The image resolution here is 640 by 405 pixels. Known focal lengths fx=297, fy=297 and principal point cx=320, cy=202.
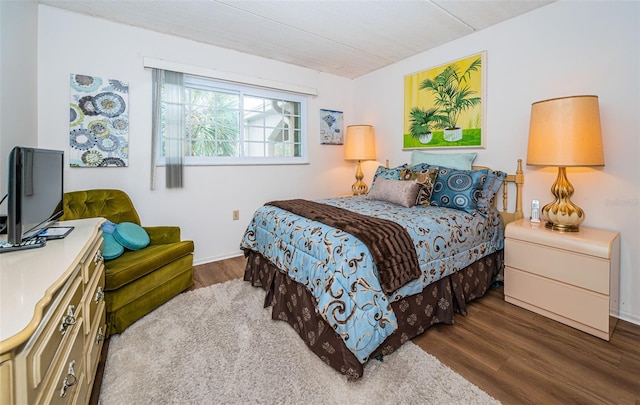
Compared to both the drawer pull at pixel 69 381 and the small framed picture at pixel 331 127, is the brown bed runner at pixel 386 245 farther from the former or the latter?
the small framed picture at pixel 331 127

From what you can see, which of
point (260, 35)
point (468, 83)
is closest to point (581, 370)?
point (468, 83)

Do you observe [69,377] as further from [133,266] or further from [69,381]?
[133,266]

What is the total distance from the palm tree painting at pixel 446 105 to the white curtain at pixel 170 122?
2.51 m

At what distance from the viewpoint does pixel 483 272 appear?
93.8 inches

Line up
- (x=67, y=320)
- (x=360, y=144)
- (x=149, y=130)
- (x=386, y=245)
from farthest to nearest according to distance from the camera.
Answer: (x=360, y=144) < (x=149, y=130) < (x=386, y=245) < (x=67, y=320)

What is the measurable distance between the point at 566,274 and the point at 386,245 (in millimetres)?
1309

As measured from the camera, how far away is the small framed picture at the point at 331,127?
4102 millimetres

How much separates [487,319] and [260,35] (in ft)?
10.4

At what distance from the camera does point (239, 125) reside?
3498mm

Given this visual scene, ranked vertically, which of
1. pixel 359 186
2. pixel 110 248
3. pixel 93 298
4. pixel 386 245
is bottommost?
pixel 93 298

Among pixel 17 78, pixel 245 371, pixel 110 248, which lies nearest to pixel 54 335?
pixel 245 371

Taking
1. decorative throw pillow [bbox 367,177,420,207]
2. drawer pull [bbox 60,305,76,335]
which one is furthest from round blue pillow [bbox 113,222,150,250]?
decorative throw pillow [bbox 367,177,420,207]

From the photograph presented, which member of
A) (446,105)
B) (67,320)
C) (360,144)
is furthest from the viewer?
(360,144)

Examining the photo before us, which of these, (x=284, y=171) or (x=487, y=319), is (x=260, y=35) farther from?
(x=487, y=319)
